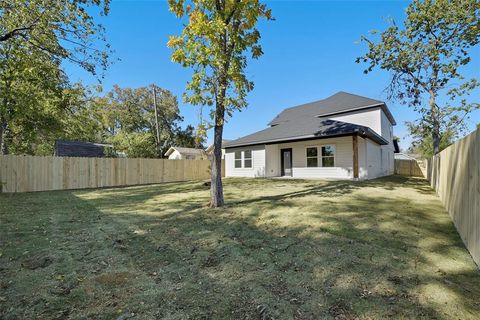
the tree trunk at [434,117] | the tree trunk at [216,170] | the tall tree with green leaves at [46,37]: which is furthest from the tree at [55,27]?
the tree trunk at [434,117]

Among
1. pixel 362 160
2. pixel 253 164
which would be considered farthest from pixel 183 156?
pixel 362 160

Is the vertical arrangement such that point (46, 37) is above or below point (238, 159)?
above

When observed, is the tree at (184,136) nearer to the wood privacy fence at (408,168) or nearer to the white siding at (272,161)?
the white siding at (272,161)

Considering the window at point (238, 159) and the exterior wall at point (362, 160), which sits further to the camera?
the window at point (238, 159)

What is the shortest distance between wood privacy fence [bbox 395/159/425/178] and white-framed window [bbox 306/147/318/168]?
1308cm

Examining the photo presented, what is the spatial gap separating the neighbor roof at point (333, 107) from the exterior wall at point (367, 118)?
0.36 metres

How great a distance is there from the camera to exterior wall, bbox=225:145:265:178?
1728 centimetres

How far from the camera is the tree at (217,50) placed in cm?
591

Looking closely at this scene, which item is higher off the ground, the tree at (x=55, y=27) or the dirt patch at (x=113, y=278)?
the tree at (x=55, y=27)

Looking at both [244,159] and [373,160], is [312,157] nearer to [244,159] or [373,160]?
[373,160]

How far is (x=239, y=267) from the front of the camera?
3.04 metres

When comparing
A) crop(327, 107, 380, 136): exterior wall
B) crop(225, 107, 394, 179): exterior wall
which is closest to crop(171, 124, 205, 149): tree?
crop(225, 107, 394, 179): exterior wall

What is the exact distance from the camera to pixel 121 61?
8.87 metres

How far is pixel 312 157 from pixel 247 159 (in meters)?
5.25
